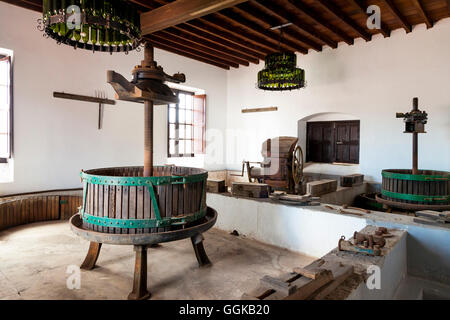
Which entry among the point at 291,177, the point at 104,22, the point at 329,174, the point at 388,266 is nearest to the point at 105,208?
the point at 104,22

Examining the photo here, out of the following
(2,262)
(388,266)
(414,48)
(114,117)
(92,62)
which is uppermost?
(414,48)

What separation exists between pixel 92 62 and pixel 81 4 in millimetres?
4183

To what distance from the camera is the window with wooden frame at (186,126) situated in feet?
25.2

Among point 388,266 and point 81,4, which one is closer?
point 81,4

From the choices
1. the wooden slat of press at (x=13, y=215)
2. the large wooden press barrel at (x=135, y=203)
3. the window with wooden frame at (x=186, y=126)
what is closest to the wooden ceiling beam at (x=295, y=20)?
the window with wooden frame at (x=186, y=126)

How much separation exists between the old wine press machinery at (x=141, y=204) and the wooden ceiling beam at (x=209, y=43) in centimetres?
388

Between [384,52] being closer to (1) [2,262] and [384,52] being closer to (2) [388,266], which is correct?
(2) [388,266]

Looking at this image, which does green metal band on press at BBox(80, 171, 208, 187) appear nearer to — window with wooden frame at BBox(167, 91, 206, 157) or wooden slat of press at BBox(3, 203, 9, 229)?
wooden slat of press at BBox(3, 203, 9, 229)

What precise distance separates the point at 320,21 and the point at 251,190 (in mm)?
3748

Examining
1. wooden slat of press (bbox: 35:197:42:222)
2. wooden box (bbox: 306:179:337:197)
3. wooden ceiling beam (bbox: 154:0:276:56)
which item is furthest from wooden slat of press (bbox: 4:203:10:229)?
wooden box (bbox: 306:179:337:197)

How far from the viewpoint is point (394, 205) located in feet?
15.1

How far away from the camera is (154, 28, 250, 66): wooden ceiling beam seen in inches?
251

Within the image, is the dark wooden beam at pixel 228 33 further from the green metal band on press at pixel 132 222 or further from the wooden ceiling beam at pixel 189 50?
the green metal band on press at pixel 132 222

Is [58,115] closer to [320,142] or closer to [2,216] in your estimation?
[2,216]
